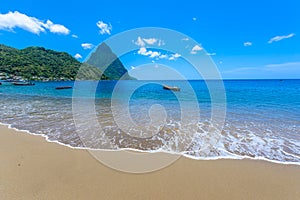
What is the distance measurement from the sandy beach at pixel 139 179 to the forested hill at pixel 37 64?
82.5 m

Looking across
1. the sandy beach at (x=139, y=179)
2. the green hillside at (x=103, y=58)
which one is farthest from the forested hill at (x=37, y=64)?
the sandy beach at (x=139, y=179)

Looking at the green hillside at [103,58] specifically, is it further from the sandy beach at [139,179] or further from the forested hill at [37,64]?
the forested hill at [37,64]

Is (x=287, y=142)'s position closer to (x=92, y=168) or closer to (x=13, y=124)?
(x=92, y=168)

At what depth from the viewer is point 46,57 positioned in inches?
4744

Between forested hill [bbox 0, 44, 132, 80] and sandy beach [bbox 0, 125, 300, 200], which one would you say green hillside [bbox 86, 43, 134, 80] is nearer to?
sandy beach [bbox 0, 125, 300, 200]

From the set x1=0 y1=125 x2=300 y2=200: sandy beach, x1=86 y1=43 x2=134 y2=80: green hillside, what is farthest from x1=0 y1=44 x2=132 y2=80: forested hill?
x1=0 y1=125 x2=300 y2=200: sandy beach

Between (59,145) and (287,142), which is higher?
(59,145)

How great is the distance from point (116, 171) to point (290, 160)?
498 centimetres

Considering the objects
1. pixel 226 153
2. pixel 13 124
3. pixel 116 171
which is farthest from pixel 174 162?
pixel 13 124

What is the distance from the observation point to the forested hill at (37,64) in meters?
84.8

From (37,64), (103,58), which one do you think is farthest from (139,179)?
(37,64)

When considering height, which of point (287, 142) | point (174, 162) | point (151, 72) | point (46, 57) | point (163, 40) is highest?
point (46, 57)

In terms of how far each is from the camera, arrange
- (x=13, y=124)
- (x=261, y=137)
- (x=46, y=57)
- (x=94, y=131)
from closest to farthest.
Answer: (x=261, y=137)
(x=94, y=131)
(x=13, y=124)
(x=46, y=57)

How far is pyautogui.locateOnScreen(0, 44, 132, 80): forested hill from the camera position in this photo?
8475 centimetres
